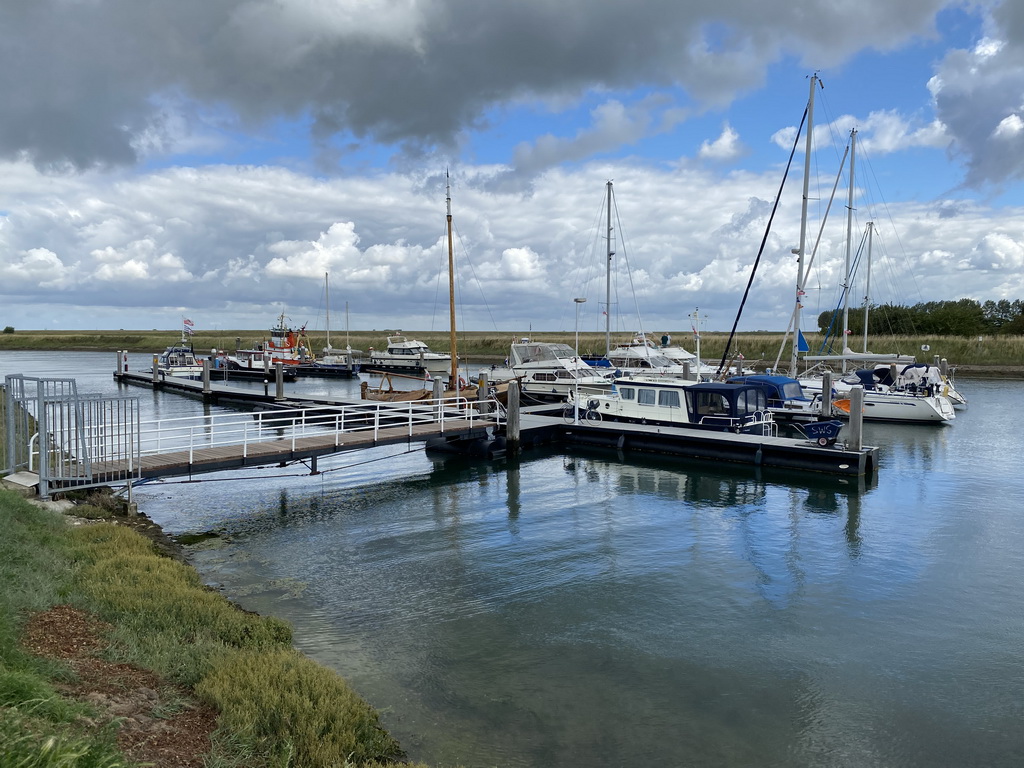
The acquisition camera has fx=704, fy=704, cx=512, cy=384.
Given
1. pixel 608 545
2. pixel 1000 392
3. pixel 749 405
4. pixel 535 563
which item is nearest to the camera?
pixel 535 563

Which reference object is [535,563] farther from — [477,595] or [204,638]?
[204,638]

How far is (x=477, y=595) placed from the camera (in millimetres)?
13375

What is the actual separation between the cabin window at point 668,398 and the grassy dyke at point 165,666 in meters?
22.0

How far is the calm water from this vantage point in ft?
29.1

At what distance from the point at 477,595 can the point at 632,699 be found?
4445 millimetres

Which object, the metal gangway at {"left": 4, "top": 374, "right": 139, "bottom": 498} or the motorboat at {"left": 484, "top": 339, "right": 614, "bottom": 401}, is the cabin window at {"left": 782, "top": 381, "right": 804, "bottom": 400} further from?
the metal gangway at {"left": 4, "top": 374, "right": 139, "bottom": 498}

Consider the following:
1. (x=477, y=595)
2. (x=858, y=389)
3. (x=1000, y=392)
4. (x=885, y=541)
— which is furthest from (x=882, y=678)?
(x=1000, y=392)

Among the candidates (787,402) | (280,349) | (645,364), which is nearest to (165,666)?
(787,402)

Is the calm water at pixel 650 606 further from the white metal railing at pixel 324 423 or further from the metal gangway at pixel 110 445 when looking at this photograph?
the white metal railing at pixel 324 423

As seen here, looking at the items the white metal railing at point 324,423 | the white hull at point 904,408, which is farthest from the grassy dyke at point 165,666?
the white hull at point 904,408

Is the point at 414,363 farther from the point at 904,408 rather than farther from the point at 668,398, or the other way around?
the point at 904,408

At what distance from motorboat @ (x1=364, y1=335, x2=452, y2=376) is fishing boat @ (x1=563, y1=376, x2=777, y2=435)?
1587 inches

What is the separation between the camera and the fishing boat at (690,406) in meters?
29.1

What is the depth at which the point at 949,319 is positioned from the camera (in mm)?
87375
